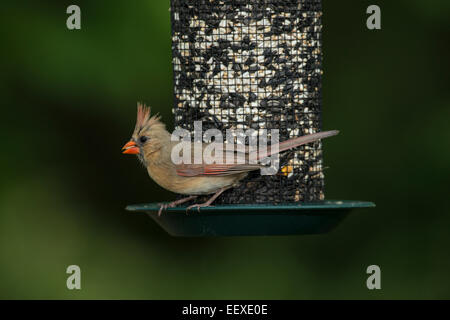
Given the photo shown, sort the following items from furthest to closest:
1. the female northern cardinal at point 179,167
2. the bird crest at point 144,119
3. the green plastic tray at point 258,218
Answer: the bird crest at point 144,119 → the female northern cardinal at point 179,167 → the green plastic tray at point 258,218

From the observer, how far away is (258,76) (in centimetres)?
562

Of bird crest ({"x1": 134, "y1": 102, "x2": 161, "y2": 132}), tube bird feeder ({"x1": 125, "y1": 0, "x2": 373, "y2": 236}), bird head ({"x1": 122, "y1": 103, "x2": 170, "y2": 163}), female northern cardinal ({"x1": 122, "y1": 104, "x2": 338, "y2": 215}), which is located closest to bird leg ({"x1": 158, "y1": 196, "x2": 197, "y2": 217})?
female northern cardinal ({"x1": 122, "y1": 104, "x2": 338, "y2": 215})

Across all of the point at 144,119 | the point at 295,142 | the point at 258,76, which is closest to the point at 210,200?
the point at 295,142

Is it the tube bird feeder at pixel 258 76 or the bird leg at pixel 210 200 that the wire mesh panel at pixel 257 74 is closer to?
the tube bird feeder at pixel 258 76

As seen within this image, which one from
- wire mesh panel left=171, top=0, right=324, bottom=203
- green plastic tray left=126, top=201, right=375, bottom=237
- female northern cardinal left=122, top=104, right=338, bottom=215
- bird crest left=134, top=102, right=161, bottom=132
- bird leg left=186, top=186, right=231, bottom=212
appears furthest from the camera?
bird crest left=134, top=102, right=161, bottom=132

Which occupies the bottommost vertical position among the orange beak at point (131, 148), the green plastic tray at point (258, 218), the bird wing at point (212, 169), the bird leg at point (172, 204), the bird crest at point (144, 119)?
the green plastic tray at point (258, 218)

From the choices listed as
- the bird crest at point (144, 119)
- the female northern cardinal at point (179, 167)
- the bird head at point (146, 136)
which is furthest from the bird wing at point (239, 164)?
the bird crest at point (144, 119)

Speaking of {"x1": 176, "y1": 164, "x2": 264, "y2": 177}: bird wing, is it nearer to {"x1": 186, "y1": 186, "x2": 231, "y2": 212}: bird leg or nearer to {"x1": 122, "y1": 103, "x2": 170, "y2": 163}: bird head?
{"x1": 186, "y1": 186, "x2": 231, "y2": 212}: bird leg

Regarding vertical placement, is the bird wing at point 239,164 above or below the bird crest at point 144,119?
below

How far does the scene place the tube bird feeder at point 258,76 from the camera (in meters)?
5.60

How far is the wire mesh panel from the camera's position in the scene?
560 cm

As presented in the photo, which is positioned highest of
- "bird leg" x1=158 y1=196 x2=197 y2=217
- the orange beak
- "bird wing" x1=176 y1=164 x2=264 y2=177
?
the orange beak

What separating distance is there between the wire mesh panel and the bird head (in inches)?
8.5

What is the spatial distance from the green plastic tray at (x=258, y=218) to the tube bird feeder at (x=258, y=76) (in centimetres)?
26
